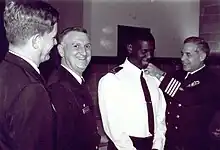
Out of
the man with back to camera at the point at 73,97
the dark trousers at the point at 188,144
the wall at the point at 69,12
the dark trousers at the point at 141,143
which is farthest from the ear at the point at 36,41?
the dark trousers at the point at 188,144

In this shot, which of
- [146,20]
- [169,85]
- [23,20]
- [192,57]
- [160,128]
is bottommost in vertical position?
[160,128]

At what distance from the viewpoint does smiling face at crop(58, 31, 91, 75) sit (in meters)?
1.87

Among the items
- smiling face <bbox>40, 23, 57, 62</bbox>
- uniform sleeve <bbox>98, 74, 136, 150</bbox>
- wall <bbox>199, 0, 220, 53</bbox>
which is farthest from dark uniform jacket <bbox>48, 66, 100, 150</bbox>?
wall <bbox>199, 0, 220, 53</bbox>

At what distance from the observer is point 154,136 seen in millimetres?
2205

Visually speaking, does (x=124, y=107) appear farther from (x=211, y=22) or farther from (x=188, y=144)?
(x=211, y=22)

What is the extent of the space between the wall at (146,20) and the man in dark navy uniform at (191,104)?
1.57 feet

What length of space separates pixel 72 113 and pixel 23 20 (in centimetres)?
55

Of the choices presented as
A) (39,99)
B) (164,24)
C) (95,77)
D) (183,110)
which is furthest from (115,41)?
(39,99)

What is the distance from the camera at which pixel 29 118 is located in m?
1.16

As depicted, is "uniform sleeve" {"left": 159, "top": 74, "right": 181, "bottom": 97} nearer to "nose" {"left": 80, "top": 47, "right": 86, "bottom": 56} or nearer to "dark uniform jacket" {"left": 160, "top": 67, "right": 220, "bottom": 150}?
"dark uniform jacket" {"left": 160, "top": 67, "right": 220, "bottom": 150}

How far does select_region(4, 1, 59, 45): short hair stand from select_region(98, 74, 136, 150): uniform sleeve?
89cm

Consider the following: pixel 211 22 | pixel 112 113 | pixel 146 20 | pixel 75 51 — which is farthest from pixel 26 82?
pixel 211 22

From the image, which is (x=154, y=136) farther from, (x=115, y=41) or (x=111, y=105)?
(x=115, y=41)

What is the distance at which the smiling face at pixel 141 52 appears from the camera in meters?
2.15
